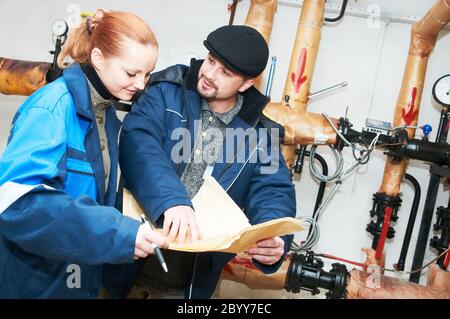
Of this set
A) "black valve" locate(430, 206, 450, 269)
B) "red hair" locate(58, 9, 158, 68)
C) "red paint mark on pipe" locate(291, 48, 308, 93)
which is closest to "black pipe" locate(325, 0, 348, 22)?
"red paint mark on pipe" locate(291, 48, 308, 93)

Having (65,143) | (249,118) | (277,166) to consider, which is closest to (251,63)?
(249,118)

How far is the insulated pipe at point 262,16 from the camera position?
2.30 meters

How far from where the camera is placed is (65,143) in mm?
800

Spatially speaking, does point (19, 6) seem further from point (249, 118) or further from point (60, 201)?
point (60, 201)

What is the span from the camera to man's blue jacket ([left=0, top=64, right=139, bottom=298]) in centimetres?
70

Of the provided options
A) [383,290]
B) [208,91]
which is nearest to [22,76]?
[208,91]

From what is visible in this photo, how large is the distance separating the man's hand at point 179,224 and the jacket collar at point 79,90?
1.06 ft

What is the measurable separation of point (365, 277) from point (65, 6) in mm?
2702

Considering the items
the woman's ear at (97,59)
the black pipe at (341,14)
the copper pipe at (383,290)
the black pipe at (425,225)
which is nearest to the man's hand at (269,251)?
the woman's ear at (97,59)

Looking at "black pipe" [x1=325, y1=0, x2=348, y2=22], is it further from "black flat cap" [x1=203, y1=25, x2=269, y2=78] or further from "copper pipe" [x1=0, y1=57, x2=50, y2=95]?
"copper pipe" [x1=0, y1=57, x2=50, y2=95]

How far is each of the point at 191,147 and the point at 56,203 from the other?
2.27 ft

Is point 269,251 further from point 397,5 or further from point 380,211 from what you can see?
point 397,5

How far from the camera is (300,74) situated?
2297 millimetres

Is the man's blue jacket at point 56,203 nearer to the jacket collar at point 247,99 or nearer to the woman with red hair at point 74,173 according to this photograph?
the woman with red hair at point 74,173
